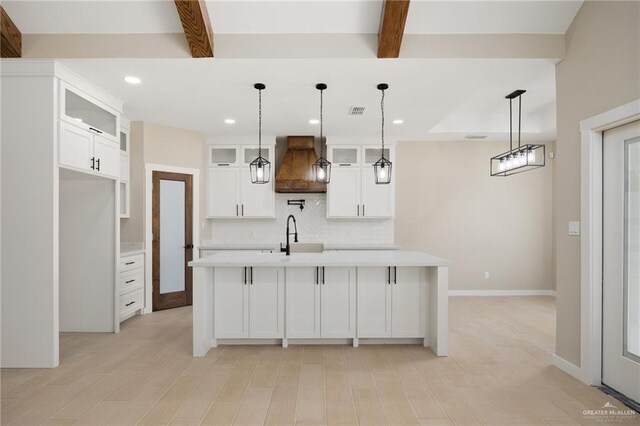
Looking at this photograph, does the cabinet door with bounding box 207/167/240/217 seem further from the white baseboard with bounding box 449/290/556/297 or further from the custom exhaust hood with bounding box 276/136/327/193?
the white baseboard with bounding box 449/290/556/297

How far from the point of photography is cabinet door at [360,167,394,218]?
6117mm

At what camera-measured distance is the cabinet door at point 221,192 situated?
611 cm

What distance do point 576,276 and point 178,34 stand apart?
4.05 metres

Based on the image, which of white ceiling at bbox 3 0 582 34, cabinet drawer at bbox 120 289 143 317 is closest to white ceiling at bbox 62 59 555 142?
white ceiling at bbox 3 0 582 34

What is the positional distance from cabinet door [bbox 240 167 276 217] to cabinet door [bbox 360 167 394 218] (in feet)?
5.30

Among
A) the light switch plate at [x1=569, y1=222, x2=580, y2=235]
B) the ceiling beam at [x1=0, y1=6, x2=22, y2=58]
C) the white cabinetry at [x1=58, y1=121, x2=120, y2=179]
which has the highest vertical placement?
the ceiling beam at [x1=0, y1=6, x2=22, y2=58]

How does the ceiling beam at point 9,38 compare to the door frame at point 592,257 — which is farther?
the ceiling beam at point 9,38

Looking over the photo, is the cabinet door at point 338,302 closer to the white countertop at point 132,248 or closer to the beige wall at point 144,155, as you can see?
the white countertop at point 132,248

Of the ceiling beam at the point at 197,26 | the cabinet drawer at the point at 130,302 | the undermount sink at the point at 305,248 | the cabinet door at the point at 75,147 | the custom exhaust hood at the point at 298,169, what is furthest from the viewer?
the custom exhaust hood at the point at 298,169

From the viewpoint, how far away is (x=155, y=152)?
17.7 ft

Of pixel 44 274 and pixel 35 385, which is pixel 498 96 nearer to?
pixel 44 274

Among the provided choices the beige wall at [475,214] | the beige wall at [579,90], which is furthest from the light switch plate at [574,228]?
the beige wall at [475,214]

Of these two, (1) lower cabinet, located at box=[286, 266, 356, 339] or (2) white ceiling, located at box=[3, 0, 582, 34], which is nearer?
(2) white ceiling, located at box=[3, 0, 582, 34]

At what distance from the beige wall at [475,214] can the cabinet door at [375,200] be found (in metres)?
0.42
